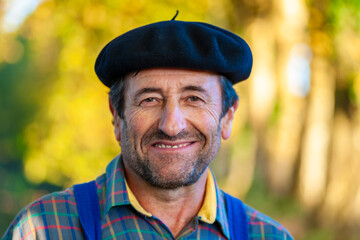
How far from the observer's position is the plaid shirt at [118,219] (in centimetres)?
230

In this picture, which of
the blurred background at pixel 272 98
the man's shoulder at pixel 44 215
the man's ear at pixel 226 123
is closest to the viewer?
the man's shoulder at pixel 44 215

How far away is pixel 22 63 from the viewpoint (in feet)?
111

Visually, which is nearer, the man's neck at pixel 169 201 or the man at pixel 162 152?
the man at pixel 162 152

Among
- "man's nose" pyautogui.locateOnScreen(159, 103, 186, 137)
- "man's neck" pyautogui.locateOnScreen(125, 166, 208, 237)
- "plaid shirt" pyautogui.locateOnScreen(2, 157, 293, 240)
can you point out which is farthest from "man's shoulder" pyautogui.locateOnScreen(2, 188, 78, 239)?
"man's nose" pyautogui.locateOnScreen(159, 103, 186, 137)

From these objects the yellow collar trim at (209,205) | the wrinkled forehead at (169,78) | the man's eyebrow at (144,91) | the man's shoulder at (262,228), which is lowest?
the man's shoulder at (262,228)

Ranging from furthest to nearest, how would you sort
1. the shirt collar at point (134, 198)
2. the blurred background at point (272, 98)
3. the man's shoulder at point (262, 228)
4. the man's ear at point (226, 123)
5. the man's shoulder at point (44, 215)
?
the blurred background at point (272, 98)
the man's ear at point (226, 123)
the man's shoulder at point (262, 228)
the shirt collar at point (134, 198)
the man's shoulder at point (44, 215)

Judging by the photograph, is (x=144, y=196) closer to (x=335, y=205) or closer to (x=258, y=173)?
(x=335, y=205)

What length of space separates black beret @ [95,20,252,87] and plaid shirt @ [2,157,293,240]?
471 millimetres

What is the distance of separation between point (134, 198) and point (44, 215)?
381 mm

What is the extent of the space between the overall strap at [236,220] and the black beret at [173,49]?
0.61m

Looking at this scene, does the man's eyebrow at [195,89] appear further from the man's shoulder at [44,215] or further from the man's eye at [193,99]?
the man's shoulder at [44,215]

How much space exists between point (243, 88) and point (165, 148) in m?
8.22

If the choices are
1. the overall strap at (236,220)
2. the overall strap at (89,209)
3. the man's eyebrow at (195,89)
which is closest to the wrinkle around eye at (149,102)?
the man's eyebrow at (195,89)

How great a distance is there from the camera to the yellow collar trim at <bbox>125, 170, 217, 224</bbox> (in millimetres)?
2451
